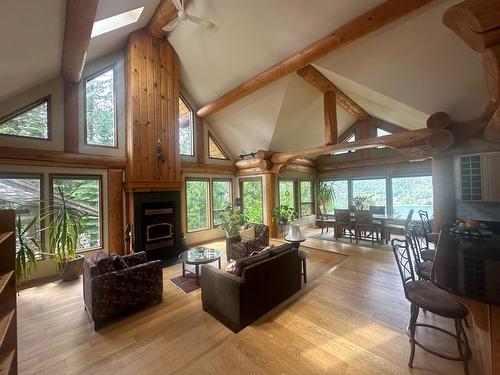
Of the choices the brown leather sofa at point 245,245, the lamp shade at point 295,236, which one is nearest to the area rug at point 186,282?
the brown leather sofa at point 245,245

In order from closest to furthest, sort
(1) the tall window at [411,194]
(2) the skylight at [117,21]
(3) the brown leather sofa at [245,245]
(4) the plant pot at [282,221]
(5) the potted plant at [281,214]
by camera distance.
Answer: (2) the skylight at [117,21] < (3) the brown leather sofa at [245,245] < (5) the potted plant at [281,214] < (4) the plant pot at [282,221] < (1) the tall window at [411,194]

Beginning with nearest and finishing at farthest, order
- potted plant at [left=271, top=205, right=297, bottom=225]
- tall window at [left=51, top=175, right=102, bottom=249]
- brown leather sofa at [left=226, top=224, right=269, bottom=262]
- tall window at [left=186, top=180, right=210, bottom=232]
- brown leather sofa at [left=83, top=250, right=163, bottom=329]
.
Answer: brown leather sofa at [left=83, top=250, right=163, bottom=329]
brown leather sofa at [left=226, top=224, right=269, bottom=262]
tall window at [left=51, top=175, right=102, bottom=249]
tall window at [left=186, top=180, right=210, bottom=232]
potted plant at [left=271, top=205, right=297, bottom=225]

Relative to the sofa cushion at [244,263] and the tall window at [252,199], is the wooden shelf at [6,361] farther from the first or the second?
the tall window at [252,199]

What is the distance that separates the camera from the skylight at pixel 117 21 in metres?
3.89

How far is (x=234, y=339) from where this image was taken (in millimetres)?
2334

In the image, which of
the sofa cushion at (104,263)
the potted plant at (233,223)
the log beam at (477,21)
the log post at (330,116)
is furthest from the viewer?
the potted plant at (233,223)

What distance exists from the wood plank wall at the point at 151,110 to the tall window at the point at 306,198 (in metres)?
5.13

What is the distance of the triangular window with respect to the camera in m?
7.07

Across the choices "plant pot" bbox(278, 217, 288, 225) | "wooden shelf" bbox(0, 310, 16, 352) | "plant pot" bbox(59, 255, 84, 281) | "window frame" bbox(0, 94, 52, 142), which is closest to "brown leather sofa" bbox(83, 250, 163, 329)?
"wooden shelf" bbox(0, 310, 16, 352)

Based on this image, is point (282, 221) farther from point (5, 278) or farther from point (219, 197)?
point (5, 278)

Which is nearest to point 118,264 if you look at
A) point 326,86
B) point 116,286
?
point 116,286

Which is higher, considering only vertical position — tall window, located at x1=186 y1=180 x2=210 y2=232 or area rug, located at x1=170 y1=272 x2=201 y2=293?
tall window, located at x1=186 y1=180 x2=210 y2=232

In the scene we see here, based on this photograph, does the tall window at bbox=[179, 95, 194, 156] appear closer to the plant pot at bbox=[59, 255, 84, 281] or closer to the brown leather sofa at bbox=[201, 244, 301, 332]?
the plant pot at bbox=[59, 255, 84, 281]

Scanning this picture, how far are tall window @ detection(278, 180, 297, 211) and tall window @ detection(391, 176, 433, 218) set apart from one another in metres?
3.52
